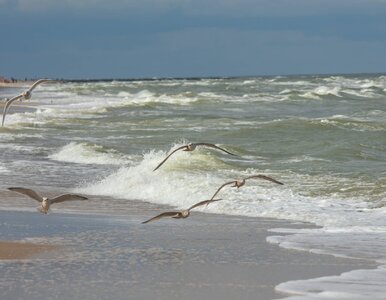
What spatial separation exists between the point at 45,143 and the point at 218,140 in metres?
4.30

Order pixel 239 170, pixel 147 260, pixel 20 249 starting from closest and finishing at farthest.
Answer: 1. pixel 147 260
2. pixel 20 249
3. pixel 239 170

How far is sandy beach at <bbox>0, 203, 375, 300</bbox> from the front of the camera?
7.49m

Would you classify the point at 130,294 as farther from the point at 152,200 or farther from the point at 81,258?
the point at 152,200

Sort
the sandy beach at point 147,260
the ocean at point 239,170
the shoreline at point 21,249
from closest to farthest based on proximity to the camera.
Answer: the sandy beach at point 147,260 → the shoreline at point 21,249 → the ocean at point 239,170

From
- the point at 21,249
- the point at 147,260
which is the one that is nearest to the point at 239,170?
the point at 21,249

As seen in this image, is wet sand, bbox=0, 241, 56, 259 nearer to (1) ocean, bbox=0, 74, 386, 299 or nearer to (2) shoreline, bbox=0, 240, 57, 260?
(2) shoreline, bbox=0, 240, 57, 260

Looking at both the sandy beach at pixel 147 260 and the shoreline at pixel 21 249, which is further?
the shoreline at pixel 21 249

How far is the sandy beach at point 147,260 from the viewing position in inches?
295

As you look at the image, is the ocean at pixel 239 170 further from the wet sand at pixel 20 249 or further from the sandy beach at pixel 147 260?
the wet sand at pixel 20 249

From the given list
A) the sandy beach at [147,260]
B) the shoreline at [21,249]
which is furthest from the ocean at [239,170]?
the shoreline at [21,249]

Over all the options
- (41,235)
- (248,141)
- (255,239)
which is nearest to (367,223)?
(255,239)

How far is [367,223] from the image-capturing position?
1126cm

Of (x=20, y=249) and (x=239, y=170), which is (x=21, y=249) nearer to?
(x=20, y=249)

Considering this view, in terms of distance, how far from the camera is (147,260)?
29.0 ft
